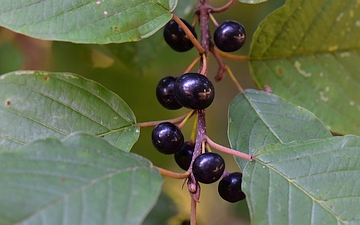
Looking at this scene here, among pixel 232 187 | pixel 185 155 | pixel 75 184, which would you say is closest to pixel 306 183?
pixel 232 187

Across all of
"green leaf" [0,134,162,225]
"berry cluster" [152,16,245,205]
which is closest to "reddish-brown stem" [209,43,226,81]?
"berry cluster" [152,16,245,205]

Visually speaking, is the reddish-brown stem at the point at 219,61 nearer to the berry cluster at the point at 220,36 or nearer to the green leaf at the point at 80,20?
the berry cluster at the point at 220,36

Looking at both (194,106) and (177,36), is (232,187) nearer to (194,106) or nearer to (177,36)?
(194,106)

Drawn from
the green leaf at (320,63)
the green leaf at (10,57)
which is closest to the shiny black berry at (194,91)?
the green leaf at (320,63)

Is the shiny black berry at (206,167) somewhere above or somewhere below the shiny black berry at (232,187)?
above

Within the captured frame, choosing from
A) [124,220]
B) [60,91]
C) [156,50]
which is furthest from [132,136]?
[156,50]

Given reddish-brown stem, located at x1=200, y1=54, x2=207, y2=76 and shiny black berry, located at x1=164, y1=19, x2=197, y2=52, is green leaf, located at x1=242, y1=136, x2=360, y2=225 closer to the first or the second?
reddish-brown stem, located at x1=200, y1=54, x2=207, y2=76

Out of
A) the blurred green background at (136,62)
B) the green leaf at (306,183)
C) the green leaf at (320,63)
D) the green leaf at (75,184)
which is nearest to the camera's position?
the green leaf at (75,184)
